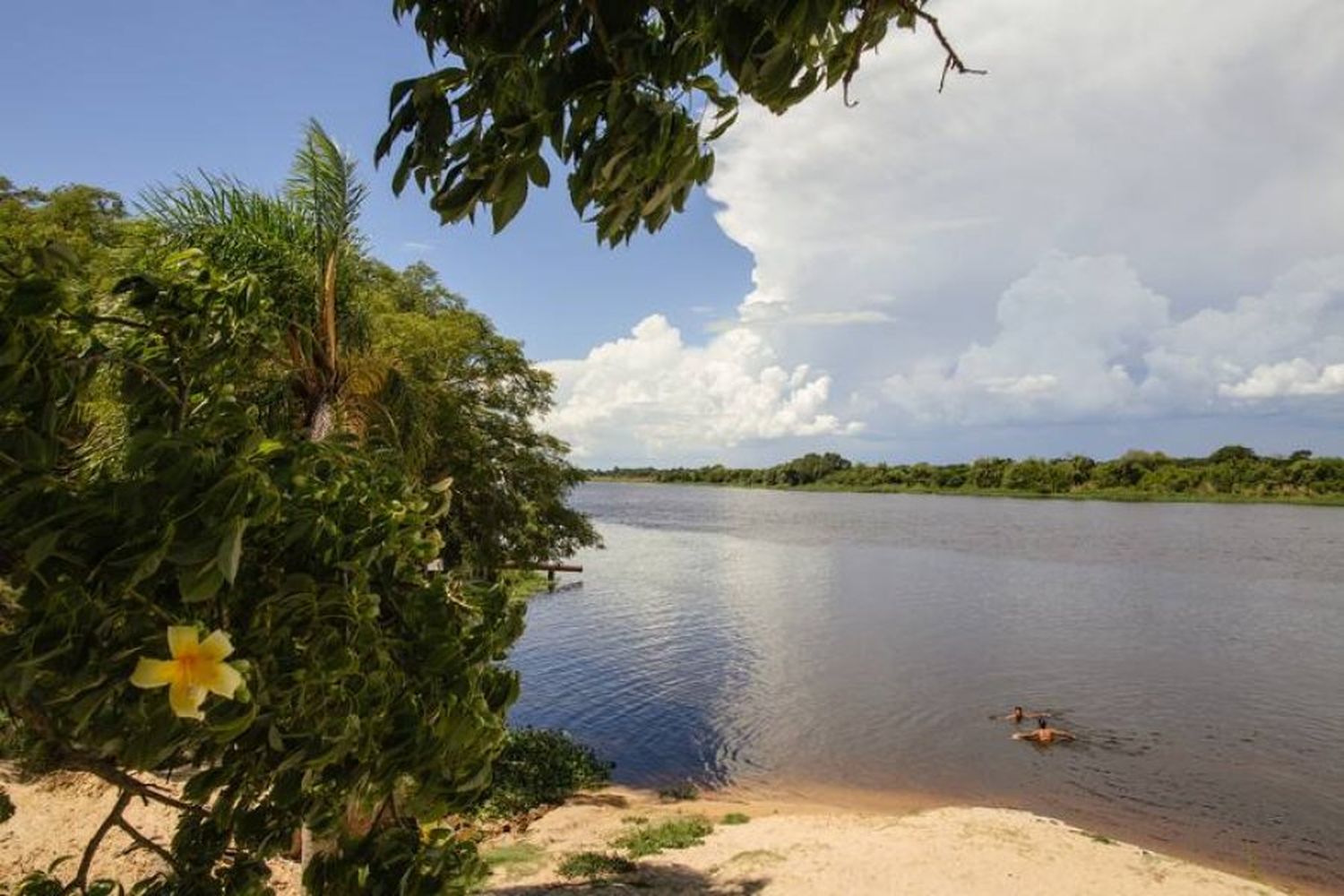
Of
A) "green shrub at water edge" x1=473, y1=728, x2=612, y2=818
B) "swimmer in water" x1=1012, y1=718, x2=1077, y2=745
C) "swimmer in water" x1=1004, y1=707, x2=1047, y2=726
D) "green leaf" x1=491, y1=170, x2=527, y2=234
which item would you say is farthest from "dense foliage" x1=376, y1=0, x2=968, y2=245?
"swimmer in water" x1=1004, y1=707, x2=1047, y2=726

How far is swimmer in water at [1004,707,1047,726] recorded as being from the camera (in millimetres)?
18781

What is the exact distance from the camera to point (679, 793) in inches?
599

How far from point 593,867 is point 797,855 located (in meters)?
2.78

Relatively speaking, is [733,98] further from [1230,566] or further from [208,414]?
[1230,566]

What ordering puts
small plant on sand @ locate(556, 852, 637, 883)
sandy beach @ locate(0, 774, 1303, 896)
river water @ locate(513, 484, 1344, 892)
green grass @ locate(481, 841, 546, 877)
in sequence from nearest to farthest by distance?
sandy beach @ locate(0, 774, 1303, 896), small plant on sand @ locate(556, 852, 637, 883), green grass @ locate(481, 841, 546, 877), river water @ locate(513, 484, 1344, 892)

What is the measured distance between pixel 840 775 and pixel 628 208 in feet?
55.9

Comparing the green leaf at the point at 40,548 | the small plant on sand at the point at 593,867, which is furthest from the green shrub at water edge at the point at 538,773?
the green leaf at the point at 40,548

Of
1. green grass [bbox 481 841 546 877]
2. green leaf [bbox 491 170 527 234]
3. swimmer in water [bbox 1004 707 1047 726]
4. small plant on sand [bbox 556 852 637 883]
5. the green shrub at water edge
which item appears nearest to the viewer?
green leaf [bbox 491 170 527 234]

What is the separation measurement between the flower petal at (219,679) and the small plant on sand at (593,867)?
31.9 ft

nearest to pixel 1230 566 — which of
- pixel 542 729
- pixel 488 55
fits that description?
pixel 542 729

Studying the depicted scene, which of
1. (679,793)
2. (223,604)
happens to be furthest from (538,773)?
(223,604)

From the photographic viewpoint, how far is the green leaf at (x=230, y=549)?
3.59 feet

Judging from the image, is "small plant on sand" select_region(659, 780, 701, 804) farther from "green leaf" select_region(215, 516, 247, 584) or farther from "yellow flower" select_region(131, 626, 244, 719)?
"green leaf" select_region(215, 516, 247, 584)

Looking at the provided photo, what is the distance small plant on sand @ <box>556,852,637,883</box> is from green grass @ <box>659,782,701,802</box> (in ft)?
14.8
